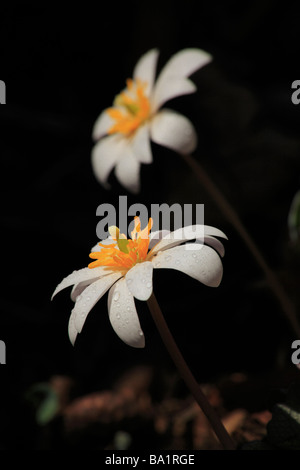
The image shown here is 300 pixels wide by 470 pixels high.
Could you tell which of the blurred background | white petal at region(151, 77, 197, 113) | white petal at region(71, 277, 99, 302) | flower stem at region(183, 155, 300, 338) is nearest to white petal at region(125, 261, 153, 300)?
white petal at region(71, 277, 99, 302)

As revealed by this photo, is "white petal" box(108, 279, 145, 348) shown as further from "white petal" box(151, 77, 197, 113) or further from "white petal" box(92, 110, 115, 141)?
"white petal" box(92, 110, 115, 141)

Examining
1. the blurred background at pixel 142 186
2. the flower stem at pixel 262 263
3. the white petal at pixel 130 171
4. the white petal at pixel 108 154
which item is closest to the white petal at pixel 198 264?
the flower stem at pixel 262 263

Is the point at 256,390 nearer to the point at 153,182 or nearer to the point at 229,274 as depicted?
the point at 229,274

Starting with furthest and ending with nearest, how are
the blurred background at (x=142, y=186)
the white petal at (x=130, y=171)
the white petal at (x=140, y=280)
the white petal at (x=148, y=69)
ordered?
1. the blurred background at (x=142, y=186)
2. the white petal at (x=148, y=69)
3. the white petal at (x=130, y=171)
4. the white petal at (x=140, y=280)

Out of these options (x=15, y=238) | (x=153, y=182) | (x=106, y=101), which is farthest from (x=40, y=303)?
(x=106, y=101)

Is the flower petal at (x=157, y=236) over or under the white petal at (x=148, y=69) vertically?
under

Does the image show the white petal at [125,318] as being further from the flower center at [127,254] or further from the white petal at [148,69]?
the white petal at [148,69]

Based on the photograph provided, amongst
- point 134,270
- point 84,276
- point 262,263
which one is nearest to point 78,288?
point 84,276
